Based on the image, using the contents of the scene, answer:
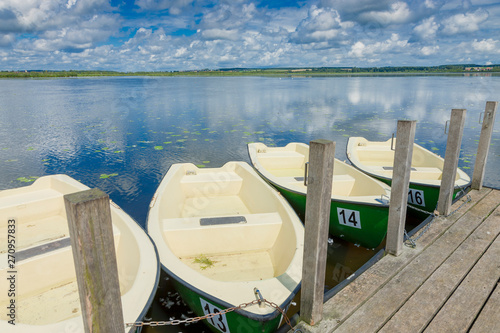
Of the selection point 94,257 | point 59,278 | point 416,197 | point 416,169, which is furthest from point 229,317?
point 416,169

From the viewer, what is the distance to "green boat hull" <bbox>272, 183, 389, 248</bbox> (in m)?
4.29

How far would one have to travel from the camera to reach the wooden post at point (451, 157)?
4.15 m

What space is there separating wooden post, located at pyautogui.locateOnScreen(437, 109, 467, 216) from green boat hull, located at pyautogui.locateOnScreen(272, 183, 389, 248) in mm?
1107

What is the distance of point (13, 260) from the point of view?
3141 millimetres

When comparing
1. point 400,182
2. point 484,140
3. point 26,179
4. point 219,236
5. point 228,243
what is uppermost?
point 484,140

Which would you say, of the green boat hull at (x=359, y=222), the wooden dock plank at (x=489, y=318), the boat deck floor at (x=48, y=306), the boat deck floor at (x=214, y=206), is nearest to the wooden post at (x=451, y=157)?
the green boat hull at (x=359, y=222)

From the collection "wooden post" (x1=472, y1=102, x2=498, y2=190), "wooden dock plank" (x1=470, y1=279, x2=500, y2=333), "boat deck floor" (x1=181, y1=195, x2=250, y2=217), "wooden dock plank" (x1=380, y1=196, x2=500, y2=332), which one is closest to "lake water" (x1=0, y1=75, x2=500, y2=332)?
"wooden dock plank" (x1=380, y1=196, x2=500, y2=332)

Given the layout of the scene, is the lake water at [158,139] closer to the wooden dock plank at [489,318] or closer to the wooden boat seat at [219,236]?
the wooden boat seat at [219,236]

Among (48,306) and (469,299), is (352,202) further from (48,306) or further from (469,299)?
(48,306)

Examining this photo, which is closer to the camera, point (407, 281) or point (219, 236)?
point (407, 281)

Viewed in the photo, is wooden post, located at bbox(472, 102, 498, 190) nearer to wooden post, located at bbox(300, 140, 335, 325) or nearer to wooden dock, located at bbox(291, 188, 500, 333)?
wooden dock, located at bbox(291, 188, 500, 333)

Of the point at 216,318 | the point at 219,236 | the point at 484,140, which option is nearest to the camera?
the point at 216,318

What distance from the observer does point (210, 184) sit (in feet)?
20.1

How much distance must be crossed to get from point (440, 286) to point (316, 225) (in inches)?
70.4
